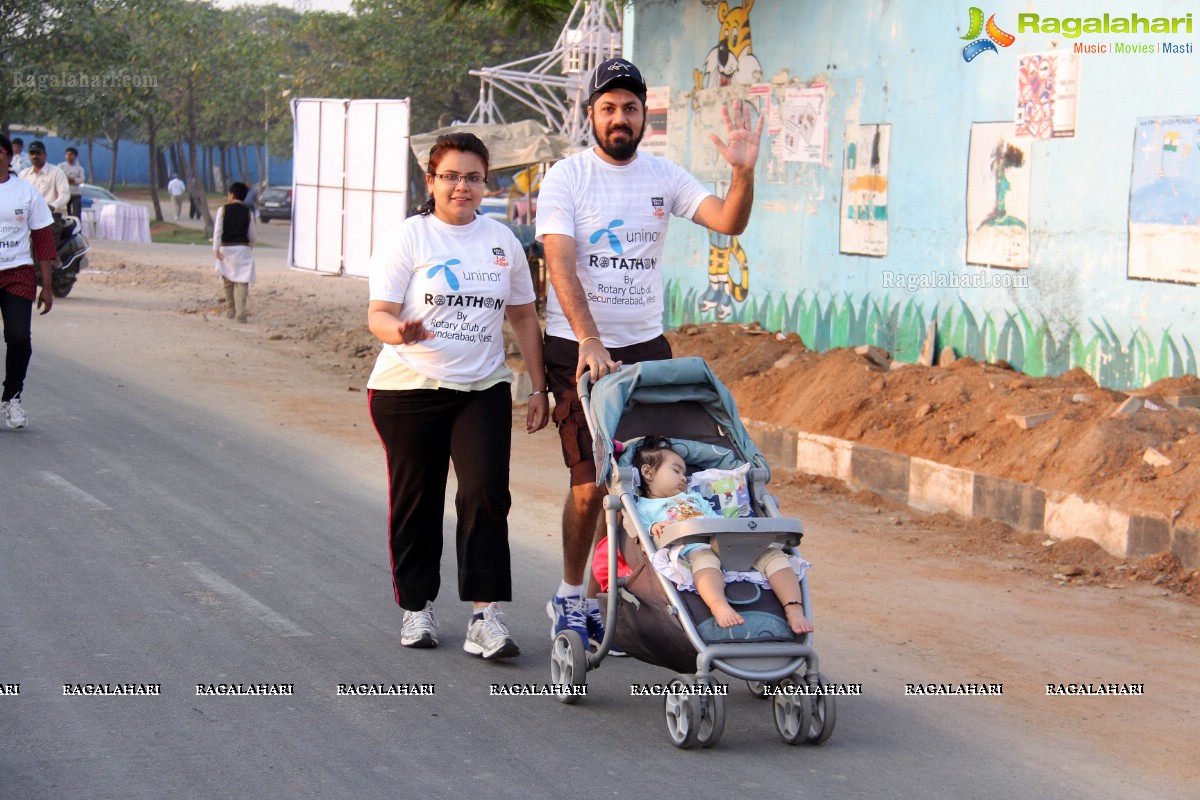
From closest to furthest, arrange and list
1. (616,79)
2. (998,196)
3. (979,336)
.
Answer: (616,79) → (998,196) → (979,336)

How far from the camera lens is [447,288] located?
527cm

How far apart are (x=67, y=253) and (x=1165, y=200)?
50.7 ft

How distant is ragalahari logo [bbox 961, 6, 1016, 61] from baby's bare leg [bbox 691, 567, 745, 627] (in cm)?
681

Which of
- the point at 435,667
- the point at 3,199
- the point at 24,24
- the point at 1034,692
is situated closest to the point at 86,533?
the point at 435,667

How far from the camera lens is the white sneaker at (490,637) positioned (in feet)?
17.6

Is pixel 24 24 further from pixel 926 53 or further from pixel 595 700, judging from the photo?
pixel 595 700

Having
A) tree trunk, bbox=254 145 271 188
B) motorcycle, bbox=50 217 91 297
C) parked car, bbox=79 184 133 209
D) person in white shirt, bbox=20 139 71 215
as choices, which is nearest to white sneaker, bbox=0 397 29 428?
motorcycle, bbox=50 217 91 297

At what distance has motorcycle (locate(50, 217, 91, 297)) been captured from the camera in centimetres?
1923

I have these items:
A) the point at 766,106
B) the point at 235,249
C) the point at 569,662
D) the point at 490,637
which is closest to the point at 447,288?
the point at 490,637

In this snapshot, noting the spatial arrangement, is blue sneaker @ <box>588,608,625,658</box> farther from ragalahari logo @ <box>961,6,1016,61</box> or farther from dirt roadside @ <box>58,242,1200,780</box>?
ragalahari logo @ <box>961,6,1016,61</box>

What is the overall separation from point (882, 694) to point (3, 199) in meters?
7.05

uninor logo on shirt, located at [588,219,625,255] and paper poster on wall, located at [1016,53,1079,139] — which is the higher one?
paper poster on wall, located at [1016,53,1079,139]

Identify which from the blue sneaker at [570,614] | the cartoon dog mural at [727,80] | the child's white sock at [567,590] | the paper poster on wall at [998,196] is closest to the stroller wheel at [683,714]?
the blue sneaker at [570,614]

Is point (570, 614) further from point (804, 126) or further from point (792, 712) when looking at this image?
point (804, 126)
